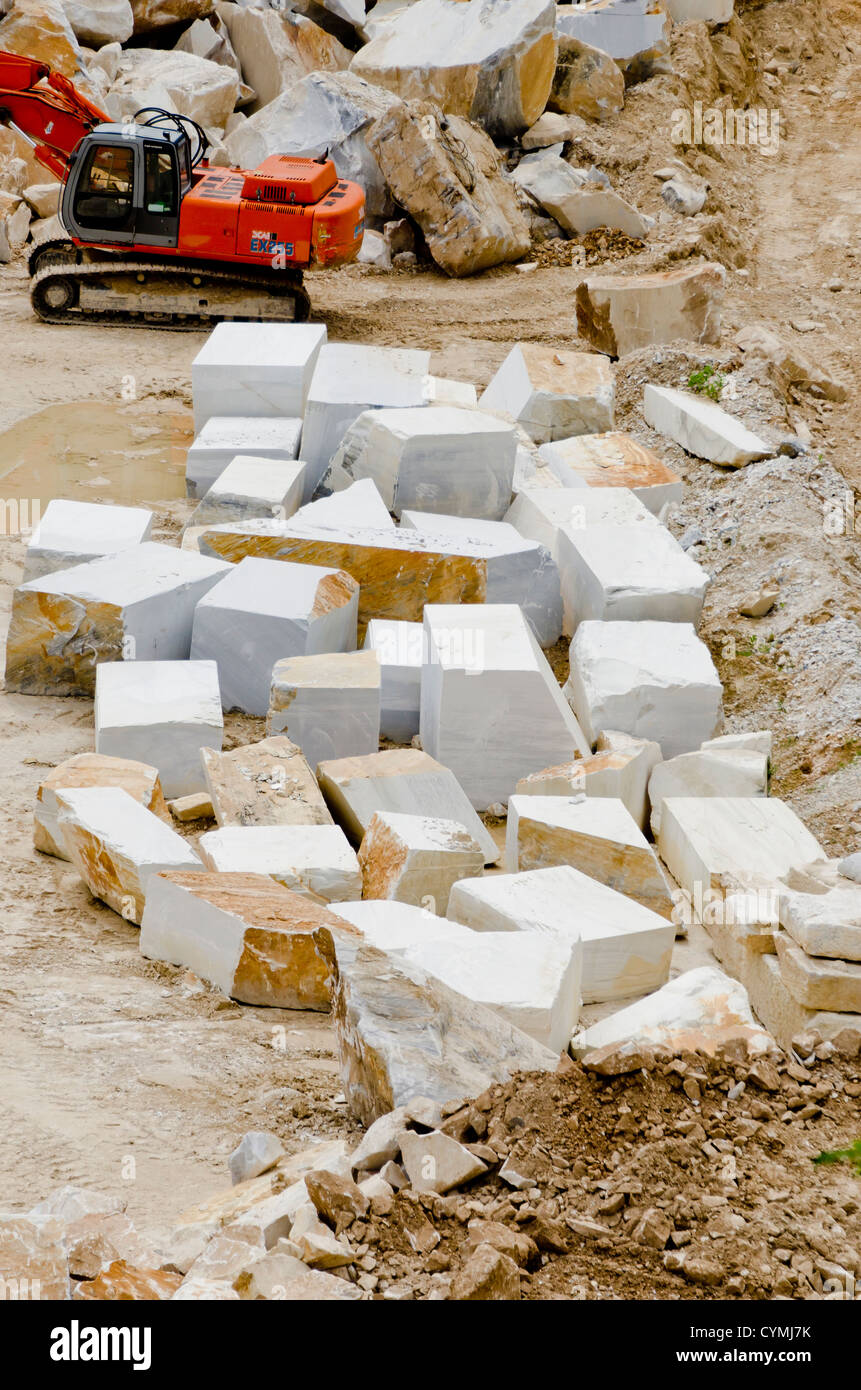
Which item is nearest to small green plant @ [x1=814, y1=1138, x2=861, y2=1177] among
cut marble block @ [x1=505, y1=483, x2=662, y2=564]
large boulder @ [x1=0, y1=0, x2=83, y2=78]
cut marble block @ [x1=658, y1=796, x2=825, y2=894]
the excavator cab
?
cut marble block @ [x1=658, y1=796, x2=825, y2=894]

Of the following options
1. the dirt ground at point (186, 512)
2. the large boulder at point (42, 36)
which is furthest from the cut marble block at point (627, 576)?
the large boulder at point (42, 36)

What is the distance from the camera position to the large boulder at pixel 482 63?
1441 cm

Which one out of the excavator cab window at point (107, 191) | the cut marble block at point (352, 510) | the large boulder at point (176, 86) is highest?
the large boulder at point (176, 86)

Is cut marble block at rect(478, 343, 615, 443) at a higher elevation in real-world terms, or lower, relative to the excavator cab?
lower

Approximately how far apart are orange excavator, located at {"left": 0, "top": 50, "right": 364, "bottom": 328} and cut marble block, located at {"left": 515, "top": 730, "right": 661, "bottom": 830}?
7.07m

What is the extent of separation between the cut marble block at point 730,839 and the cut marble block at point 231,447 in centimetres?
395

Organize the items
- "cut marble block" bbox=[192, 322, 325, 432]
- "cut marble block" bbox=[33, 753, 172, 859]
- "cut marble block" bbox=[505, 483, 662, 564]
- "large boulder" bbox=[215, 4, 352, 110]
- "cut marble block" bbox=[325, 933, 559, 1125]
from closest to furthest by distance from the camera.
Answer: "cut marble block" bbox=[325, 933, 559, 1125]
"cut marble block" bbox=[33, 753, 172, 859]
"cut marble block" bbox=[505, 483, 662, 564]
"cut marble block" bbox=[192, 322, 325, 432]
"large boulder" bbox=[215, 4, 352, 110]

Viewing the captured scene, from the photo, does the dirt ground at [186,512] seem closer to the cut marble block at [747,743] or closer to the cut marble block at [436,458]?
the cut marble block at [747,743]

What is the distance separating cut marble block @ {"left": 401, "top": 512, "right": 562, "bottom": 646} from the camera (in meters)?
6.70

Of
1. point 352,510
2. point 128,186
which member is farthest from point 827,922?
point 128,186

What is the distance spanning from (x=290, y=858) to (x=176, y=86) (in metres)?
12.8

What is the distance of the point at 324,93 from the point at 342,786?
1108 centimetres

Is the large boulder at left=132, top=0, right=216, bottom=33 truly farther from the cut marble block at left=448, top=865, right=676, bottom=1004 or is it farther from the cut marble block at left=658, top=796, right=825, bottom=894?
the cut marble block at left=448, top=865, right=676, bottom=1004
